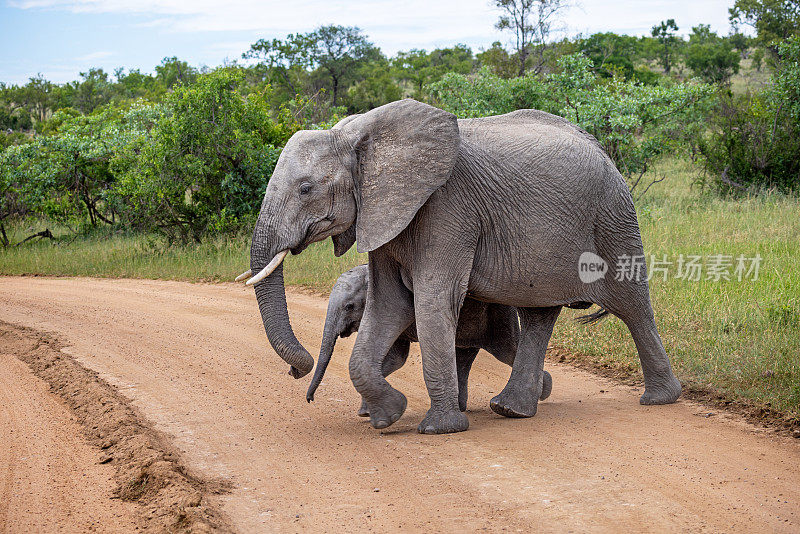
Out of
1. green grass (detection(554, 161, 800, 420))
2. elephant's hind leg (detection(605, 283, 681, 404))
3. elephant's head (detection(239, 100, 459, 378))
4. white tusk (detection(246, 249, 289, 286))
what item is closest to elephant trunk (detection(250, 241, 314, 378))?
elephant's head (detection(239, 100, 459, 378))

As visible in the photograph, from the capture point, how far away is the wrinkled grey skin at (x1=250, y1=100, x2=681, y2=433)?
17.5 ft

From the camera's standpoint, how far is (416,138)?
211 inches

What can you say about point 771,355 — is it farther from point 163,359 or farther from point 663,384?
point 163,359

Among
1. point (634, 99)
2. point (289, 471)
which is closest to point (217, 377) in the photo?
point (289, 471)

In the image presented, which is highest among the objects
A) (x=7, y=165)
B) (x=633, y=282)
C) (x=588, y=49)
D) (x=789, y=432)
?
(x=588, y=49)

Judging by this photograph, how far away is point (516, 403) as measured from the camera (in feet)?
19.6

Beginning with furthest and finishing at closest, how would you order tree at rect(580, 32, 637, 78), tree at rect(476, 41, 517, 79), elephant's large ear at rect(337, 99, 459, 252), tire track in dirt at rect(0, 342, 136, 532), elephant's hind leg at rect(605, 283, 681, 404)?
tree at rect(580, 32, 637, 78), tree at rect(476, 41, 517, 79), elephant's hind leg at rect(605, 283, 681, 404), elephant's large ear at rect(337, 99, 459, 252), tire track in dirt at rect(0, 342, 136, 532)

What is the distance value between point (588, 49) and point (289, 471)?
3355cm

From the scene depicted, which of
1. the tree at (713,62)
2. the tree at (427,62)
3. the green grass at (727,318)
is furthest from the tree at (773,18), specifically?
the green grass at (727,318)

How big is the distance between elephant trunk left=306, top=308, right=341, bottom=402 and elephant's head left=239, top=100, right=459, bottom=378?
1.50ft

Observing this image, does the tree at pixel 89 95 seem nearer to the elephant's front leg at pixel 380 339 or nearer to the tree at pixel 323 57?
the tree at pixel 323 57

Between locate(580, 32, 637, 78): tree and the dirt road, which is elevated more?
locate(580, 32, 637, 78): tree

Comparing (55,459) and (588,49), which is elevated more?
(588,49)

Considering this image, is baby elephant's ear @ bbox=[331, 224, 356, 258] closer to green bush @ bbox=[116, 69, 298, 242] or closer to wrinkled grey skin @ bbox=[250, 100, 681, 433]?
wrinkled grey skin @ bbox=[250, 100, 681, 433]
